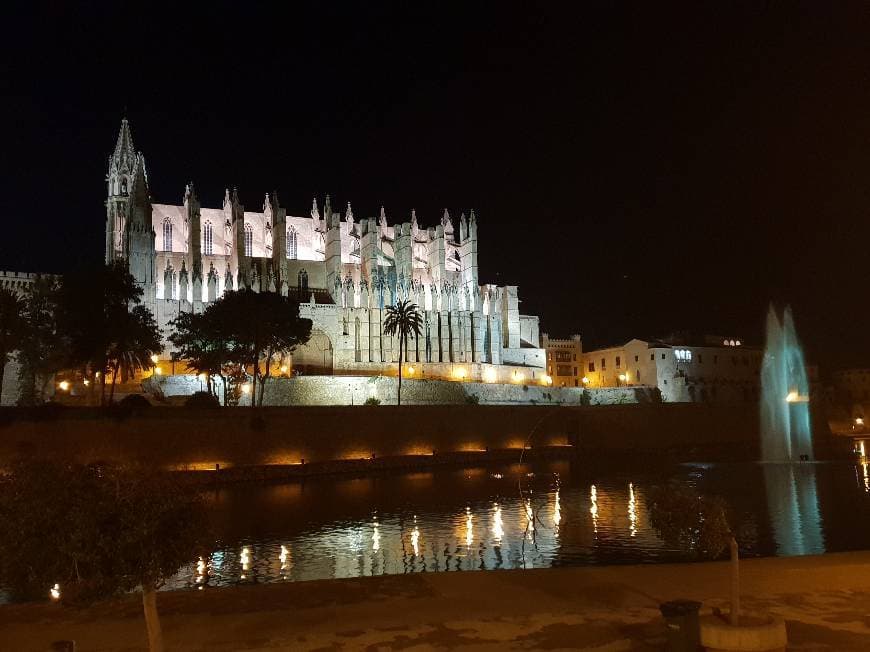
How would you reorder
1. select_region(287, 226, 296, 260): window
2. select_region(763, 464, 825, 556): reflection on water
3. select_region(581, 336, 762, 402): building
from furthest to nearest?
1. select_region(287, 226, 296, 260): window
2. select_region(581, 336, 762, 402): building
3. select_region(763, 464, 825, 556): reflection on water

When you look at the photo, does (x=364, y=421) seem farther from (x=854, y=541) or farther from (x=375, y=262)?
(x=375, y=262)

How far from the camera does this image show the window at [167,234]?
218 ft

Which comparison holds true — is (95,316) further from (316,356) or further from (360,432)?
(316,356)

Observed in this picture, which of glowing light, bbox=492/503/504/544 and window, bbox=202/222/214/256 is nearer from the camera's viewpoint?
glowing light, bbox=492/503/504/544

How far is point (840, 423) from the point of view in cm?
7144

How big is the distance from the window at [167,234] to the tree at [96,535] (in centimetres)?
6177

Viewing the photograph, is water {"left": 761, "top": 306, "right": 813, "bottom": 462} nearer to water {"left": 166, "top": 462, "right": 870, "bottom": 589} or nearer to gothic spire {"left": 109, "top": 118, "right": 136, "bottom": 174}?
water {"left": 166, "top": 462, "right": 870, "bottom": 589}

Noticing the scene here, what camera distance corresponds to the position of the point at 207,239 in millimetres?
69125

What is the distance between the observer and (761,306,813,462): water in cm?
5462

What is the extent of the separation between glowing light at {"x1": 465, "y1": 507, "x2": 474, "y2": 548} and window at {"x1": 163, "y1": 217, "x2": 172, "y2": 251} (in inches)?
1876

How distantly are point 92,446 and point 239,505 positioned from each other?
820 cm

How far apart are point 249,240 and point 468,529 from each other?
53199 millimetres

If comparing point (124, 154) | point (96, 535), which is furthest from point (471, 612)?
point (124, 154)

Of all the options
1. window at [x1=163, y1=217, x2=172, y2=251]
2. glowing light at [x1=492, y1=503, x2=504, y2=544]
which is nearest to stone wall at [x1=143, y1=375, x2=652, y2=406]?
window at [x1=163, y1=217, x2=172, y2=251]
